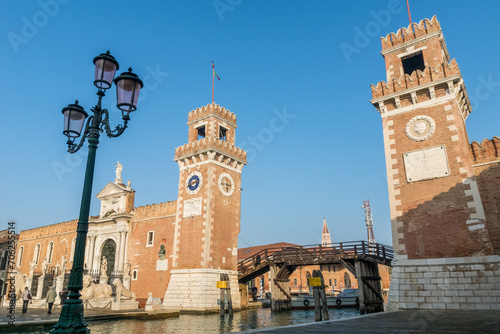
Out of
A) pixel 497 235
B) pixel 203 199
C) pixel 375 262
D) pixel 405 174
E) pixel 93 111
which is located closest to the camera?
pixel 93 111

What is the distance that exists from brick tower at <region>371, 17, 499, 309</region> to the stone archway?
25.8 m

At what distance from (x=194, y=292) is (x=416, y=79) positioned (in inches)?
758

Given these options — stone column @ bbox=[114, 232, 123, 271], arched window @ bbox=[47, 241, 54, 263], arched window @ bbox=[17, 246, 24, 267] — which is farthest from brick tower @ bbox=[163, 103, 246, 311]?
arched window @ bbox=[17, 246, 24, 267]

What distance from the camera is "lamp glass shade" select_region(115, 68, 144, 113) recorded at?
27.5ft

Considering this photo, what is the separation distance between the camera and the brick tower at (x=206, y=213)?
26.0 metres

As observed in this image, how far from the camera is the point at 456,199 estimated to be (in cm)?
1708

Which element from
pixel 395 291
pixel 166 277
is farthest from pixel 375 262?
pixel 166 277

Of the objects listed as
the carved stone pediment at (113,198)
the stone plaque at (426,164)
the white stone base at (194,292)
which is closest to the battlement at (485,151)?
the stone plaque at (426,164)

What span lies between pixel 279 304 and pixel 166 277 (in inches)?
354

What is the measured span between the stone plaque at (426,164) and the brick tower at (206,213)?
14393 millimetres

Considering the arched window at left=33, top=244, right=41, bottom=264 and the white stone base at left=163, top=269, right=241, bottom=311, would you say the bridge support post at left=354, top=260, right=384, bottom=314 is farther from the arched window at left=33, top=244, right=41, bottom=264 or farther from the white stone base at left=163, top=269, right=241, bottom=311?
the arched window at left=33, top=244, right=41, bottom=264

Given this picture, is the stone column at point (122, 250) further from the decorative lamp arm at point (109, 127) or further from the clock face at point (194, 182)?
the decorative lamp arm at point (109, 127)

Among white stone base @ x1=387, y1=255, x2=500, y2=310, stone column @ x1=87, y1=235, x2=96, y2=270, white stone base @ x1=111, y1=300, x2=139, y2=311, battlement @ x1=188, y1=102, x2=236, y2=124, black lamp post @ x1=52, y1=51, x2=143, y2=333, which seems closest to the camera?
black lamp post @ x1=52, y1=51, x2=143, y2=333

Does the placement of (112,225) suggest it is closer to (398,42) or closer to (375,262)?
(375,262)
